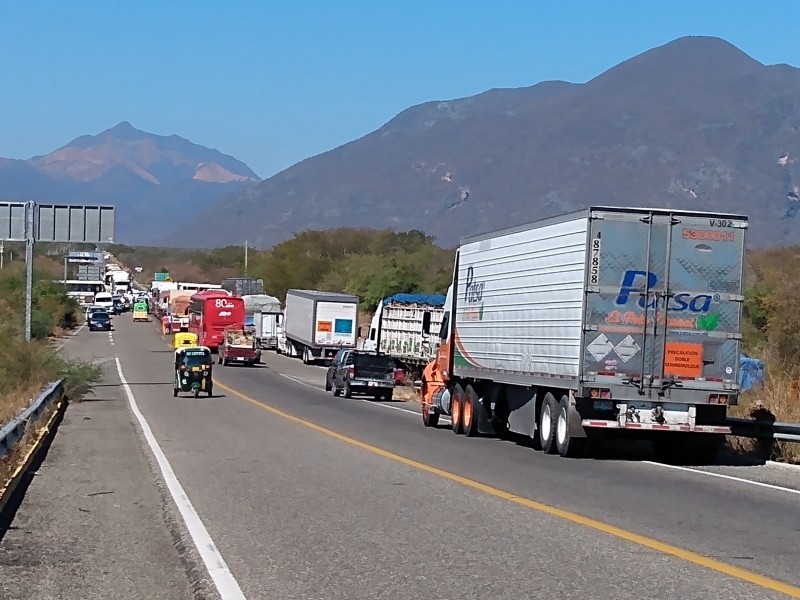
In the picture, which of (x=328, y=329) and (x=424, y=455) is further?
(x=328, y=329)

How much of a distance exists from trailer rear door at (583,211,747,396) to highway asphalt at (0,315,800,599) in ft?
4.93

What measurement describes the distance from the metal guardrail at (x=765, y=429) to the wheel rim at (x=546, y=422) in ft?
9.43

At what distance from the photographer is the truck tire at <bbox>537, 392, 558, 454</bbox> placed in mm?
20719

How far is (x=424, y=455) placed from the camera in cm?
2028

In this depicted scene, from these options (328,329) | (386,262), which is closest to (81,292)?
(386,262)

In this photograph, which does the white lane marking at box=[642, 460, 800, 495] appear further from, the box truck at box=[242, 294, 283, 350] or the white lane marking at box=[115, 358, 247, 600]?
the box truck at box=[242, 294, 283, 350]

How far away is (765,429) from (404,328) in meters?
32.6

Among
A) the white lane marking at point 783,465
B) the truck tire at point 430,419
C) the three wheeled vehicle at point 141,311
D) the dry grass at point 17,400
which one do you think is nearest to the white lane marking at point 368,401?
the truck tire at point 430,419

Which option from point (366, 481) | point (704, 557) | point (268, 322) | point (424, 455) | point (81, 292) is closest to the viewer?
point (704, 557)

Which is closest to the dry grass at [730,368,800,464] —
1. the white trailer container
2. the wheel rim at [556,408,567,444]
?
the wheel rim at [556,408,567,444]

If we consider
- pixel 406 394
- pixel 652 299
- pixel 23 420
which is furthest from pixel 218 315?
pixel 652 299

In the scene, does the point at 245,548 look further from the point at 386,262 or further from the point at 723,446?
the point at 386,262

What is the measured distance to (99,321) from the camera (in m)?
104

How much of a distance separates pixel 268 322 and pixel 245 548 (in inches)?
2997
